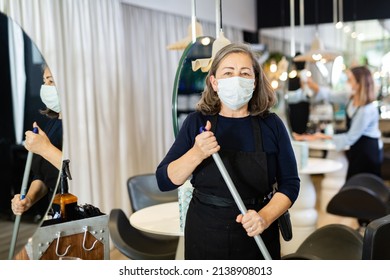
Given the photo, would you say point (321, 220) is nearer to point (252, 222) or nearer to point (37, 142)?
point (252, 222)

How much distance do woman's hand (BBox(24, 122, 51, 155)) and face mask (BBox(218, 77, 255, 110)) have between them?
526 mm

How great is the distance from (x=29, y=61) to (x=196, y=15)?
0.73m

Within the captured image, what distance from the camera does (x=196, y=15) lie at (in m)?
1.92

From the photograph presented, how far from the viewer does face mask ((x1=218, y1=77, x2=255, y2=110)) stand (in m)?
1.46

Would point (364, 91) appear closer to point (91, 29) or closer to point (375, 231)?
point (375, 231)

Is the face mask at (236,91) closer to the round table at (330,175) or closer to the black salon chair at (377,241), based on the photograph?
the black salon chair at (377,241)

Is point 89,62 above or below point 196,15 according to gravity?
below

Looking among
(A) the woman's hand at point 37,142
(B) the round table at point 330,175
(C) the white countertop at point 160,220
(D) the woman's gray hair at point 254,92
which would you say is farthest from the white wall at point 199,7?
(B) the round table at point 330,175

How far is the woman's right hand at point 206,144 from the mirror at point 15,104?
0.44 m

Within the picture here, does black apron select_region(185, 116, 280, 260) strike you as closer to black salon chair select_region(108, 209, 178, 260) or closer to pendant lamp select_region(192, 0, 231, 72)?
pendant lamp select_region(192, 0, 231, 72)

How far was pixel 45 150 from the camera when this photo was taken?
146 cm

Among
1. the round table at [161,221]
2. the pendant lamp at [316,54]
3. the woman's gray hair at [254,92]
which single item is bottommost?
the round table at [161,221]

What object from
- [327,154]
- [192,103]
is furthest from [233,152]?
[327,154]

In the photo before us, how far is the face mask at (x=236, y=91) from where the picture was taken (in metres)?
1.46
